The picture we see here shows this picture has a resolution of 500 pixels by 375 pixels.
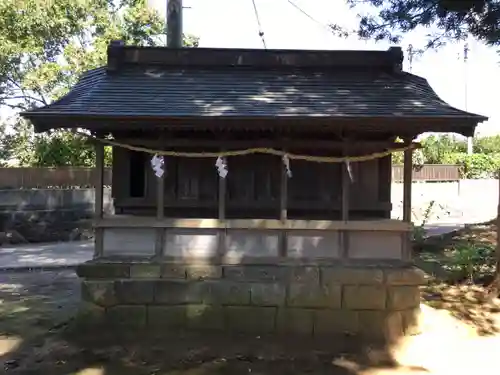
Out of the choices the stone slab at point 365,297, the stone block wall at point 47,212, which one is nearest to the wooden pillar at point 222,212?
the stone slab at point 365,297

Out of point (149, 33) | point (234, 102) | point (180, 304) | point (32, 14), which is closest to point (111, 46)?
point (234, 102)

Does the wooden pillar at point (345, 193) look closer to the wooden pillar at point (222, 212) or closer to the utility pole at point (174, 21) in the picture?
the wooden pillar at point (222, 212)

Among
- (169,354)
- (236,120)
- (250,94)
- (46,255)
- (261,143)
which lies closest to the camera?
(169,354)

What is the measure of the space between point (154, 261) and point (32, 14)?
15.0 metres

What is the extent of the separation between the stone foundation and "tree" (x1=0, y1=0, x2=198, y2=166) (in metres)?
12.4

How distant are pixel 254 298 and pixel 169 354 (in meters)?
1.46

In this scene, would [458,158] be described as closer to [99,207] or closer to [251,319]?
[251,319]

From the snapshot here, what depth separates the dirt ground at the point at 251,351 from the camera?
22.5ft

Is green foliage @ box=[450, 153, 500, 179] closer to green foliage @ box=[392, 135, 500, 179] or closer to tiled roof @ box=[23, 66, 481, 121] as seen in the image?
green foliage @ box=[392, 135, 500, 179]

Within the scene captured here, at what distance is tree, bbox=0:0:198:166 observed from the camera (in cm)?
1964

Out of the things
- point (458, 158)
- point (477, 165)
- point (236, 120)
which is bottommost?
point (236, 120)

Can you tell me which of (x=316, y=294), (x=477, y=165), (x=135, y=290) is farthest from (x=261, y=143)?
(x=477, y=165)

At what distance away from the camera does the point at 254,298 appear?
26.2ft

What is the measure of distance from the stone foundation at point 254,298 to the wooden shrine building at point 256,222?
0.01 metres
